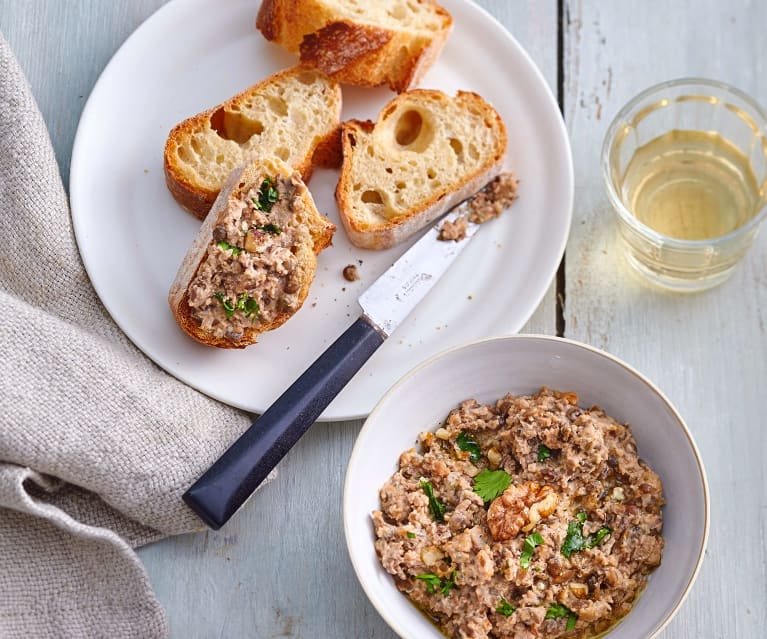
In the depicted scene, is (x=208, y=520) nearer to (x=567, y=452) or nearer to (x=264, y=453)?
(x=264, y=453)

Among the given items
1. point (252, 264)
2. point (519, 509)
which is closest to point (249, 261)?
point (252, 264)

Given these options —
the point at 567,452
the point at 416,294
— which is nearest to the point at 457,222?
the point at 416,294

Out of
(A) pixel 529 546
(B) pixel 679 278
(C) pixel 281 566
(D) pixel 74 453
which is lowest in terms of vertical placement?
(C) pixel 281 566

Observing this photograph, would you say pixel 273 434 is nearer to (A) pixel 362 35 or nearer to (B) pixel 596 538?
(B) pixel 596 538

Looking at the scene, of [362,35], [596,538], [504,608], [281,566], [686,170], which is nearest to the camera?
[504,608]

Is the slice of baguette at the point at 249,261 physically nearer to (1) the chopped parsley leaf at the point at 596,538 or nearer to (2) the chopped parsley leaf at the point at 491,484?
(2) the chopped parsley leaf at the point at 491,484

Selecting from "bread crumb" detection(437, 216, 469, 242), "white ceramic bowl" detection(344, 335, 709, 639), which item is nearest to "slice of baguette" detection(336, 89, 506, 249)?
"bread crumb" detection(437, 216, 469, 242)
